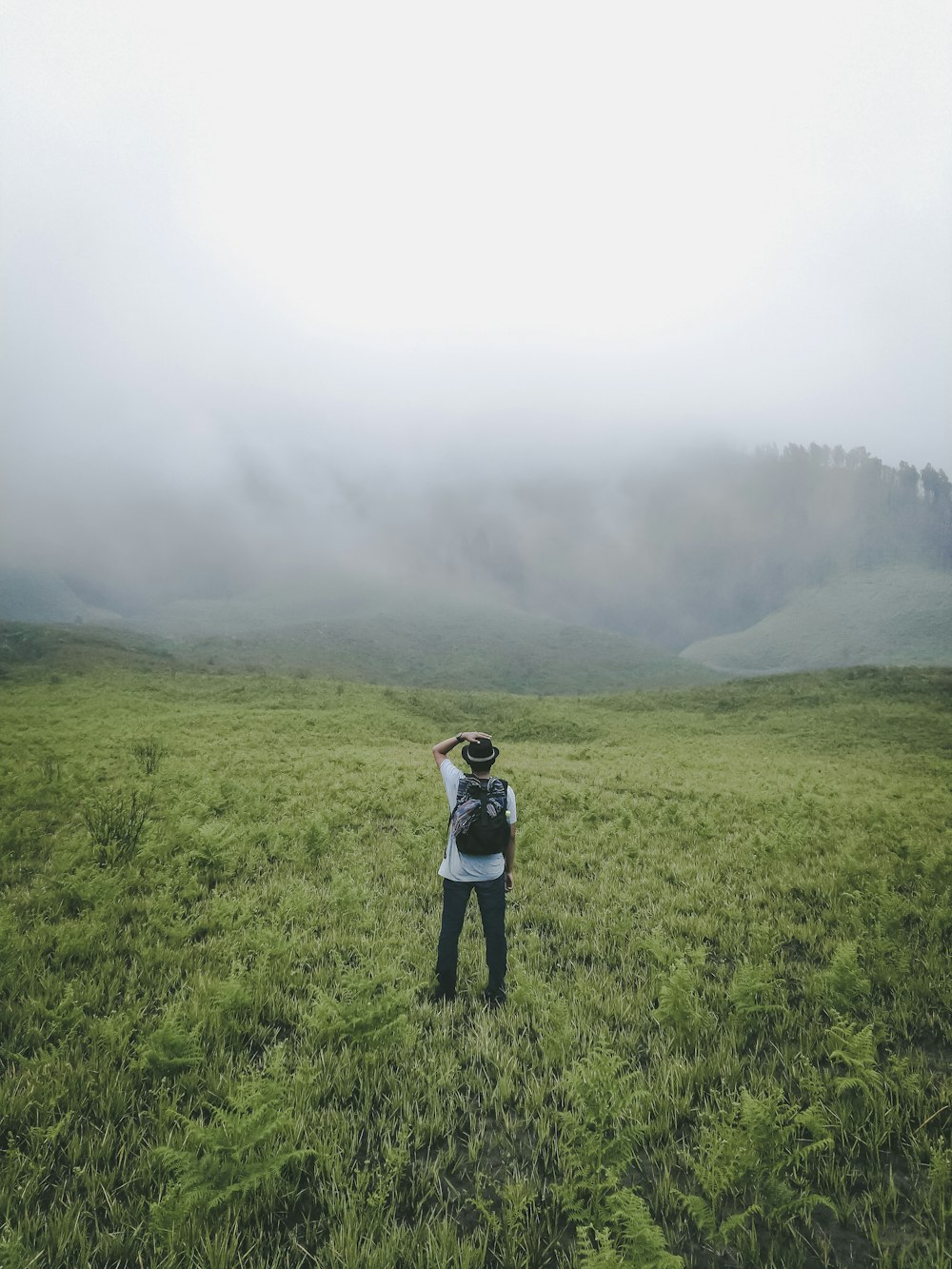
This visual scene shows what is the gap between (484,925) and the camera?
6.44 meters

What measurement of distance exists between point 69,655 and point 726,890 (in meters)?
90.0

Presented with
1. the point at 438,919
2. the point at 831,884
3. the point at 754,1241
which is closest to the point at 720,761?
the point at 831,884

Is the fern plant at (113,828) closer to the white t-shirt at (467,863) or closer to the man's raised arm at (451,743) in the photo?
the man's raised arm at (451,743)

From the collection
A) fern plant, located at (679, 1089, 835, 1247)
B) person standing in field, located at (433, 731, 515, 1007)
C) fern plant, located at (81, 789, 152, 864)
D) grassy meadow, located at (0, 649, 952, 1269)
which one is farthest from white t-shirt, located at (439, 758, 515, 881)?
fern plant, located at (81, 789, 152, 864)

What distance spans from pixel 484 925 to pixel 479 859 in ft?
2.95

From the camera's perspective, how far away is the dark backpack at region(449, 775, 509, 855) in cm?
600

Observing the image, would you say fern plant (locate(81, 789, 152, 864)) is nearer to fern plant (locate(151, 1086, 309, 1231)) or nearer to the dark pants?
the dark pants

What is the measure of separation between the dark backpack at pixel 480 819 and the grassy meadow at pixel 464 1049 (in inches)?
71.0

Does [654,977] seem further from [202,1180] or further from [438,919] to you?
[202,1180]

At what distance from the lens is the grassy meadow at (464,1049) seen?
145 inches

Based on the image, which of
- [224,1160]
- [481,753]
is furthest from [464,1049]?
[481,753]

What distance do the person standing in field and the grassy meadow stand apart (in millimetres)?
452

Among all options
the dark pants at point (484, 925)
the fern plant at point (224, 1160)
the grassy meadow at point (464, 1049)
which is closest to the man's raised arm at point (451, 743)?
the dark pants at point (484, 925)

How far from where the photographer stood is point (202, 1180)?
3.82m
